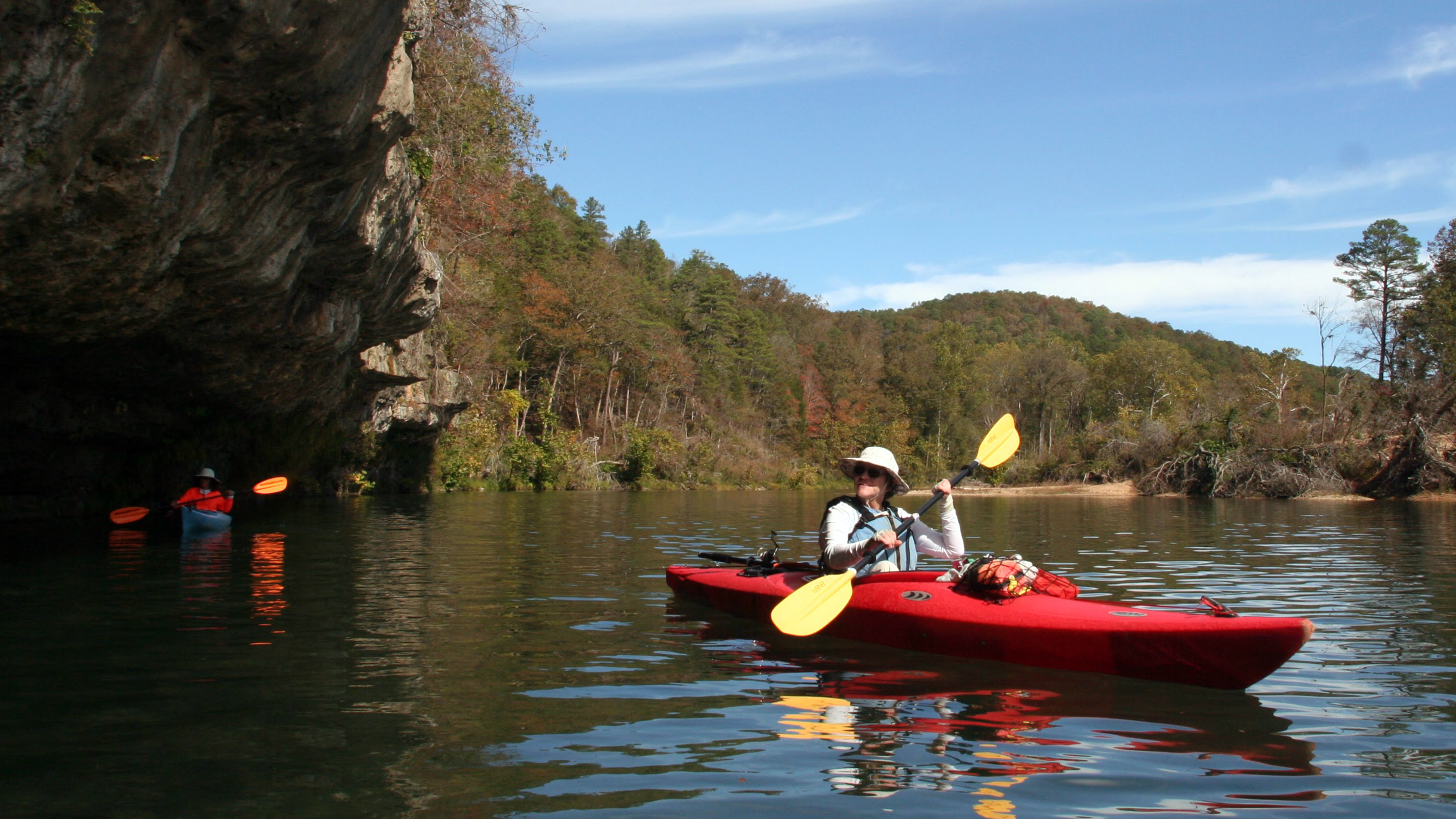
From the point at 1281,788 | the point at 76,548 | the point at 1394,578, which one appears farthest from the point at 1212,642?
the point at 76,548

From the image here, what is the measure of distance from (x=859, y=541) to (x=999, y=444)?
1.77m

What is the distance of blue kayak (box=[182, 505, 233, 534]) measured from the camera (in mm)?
12078

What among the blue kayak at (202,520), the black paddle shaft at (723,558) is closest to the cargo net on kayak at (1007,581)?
the black paddle shaft at (723,558)

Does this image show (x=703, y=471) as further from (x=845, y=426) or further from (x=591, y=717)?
(x=591, y=717)

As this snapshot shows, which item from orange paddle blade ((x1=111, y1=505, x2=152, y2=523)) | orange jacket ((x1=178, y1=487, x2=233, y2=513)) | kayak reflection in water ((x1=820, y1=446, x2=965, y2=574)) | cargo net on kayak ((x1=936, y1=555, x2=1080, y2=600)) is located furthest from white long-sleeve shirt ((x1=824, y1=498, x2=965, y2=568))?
orange paddle blade ((x1=111, y1=505, x2=152, y2=523))

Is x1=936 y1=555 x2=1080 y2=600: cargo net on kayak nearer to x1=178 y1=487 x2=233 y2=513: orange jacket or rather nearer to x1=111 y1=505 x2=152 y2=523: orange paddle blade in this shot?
x1=178 y1=487 x2=233 y2=513: orange jacket

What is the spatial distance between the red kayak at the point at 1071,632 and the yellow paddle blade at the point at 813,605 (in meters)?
0.24

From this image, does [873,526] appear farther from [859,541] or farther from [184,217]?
[184,217]

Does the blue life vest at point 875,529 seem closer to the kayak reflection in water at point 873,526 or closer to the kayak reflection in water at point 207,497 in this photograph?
the kayak reflection in water at point 873,526

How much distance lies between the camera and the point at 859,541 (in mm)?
6172

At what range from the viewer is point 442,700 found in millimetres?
4312

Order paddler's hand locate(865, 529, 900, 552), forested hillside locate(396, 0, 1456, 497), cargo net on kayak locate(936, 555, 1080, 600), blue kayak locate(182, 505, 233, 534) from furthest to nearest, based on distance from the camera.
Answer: forested hillside locate(396, 0, 1456, 497), blue kayak locate(182, 505, 233, 534), paddler's hand locate(865, 529, 900, 552), cargo net on kayak locate(936, 555, 1080, 600)

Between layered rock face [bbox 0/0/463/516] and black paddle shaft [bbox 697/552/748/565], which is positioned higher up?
layered rock face [bbox 0/0/463/516]

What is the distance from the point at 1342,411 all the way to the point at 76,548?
101 ft
